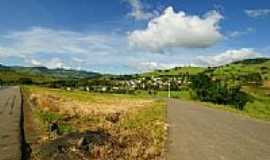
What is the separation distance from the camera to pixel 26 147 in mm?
15336

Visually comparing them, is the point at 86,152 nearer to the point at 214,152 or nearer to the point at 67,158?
the point at 67,158

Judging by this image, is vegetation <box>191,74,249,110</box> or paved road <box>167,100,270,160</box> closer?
paved road <box>167,100,270,160</box>

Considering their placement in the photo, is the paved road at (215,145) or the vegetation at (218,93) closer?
the paved road at (215,145)

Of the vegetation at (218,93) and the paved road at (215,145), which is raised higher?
the paved road at (215,145)

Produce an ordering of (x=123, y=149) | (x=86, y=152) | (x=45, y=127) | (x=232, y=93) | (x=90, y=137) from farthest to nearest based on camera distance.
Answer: (x=232, y=93)
(x=45, y=127)
(x=90, y=137)
(x=123, y=149)
(x=86, y=152)

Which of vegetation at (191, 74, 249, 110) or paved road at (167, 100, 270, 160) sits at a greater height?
paved road at (167, 100, 270, 160)

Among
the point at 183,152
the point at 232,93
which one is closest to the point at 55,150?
the point at 183,152

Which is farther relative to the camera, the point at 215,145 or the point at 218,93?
the point at 218,93

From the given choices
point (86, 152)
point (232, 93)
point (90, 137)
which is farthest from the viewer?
point (232, 93)

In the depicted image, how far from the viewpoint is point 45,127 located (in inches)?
851

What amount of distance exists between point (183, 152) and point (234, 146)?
3178 mm

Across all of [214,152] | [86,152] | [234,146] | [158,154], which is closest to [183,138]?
[234,146]

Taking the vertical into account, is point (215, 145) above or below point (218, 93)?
above

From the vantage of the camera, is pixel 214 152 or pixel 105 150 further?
pixel 214 152
